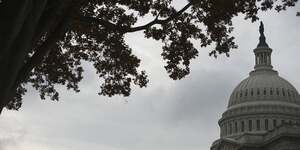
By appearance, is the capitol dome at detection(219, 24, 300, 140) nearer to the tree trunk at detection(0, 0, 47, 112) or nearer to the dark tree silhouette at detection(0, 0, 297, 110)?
the dark tree silhouette at detection(0, 0, 297, 110)

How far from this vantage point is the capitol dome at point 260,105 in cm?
11312

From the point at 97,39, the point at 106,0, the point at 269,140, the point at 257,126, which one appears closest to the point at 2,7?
the point at 106,0

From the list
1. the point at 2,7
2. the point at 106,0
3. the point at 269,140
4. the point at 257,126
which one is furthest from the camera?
the point at 257,126

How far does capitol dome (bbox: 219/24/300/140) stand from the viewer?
11312 cm

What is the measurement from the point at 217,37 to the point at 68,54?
459 centimetres

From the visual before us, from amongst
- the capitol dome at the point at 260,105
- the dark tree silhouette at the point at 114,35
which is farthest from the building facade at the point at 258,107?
the dark tree silhouette at the point at 114,35

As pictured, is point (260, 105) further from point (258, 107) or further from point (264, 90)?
point (264, 90)

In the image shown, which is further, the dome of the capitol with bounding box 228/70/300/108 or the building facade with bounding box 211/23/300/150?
the dome of the capitol with bounding box 228/70/300/108

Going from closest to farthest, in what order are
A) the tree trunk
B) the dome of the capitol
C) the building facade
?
the tree trunk
the building facade
the dome of the capitol

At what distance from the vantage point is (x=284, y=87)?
120 meters

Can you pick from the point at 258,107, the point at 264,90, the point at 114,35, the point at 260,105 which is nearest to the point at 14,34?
the point at 114,35

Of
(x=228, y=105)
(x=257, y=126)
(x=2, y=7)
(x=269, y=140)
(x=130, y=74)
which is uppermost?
(x=228, y=105)

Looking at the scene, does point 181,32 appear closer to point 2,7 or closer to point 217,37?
point 217,37

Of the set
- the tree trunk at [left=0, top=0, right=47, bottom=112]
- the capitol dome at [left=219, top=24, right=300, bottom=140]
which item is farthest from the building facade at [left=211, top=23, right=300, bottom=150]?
the tree trunk at [left=0, top=0, right=47, bottom=112]
